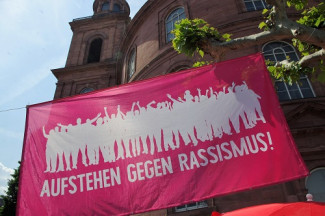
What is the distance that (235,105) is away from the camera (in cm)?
427

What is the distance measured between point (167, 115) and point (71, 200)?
193cm

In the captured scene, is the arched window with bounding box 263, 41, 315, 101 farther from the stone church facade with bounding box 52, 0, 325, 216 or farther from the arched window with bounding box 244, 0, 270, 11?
the arched window with bounding box 244, 0, 270, 11

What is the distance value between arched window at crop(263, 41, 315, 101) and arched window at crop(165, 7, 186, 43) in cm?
521

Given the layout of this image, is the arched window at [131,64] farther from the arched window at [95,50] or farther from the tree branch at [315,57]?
the tree branch at [315,57]

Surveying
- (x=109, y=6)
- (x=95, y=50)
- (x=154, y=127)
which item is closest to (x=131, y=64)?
(x=95, y=50)

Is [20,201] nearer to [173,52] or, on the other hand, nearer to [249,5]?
[173,52]

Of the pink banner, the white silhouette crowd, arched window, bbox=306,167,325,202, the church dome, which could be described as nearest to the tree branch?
the pink banner

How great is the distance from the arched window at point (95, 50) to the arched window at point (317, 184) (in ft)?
65.0

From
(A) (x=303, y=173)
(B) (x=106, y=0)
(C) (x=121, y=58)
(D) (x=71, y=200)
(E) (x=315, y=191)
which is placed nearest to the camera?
(A) (x=303, y=173)

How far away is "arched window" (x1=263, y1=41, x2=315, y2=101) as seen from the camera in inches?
358

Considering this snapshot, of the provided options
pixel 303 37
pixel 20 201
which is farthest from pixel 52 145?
pixel 303 37

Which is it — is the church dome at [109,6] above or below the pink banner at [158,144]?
above

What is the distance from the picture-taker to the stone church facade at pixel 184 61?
25.3 ft

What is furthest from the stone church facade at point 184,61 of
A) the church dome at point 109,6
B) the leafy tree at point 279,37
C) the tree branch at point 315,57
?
the church dome at point 109,6
